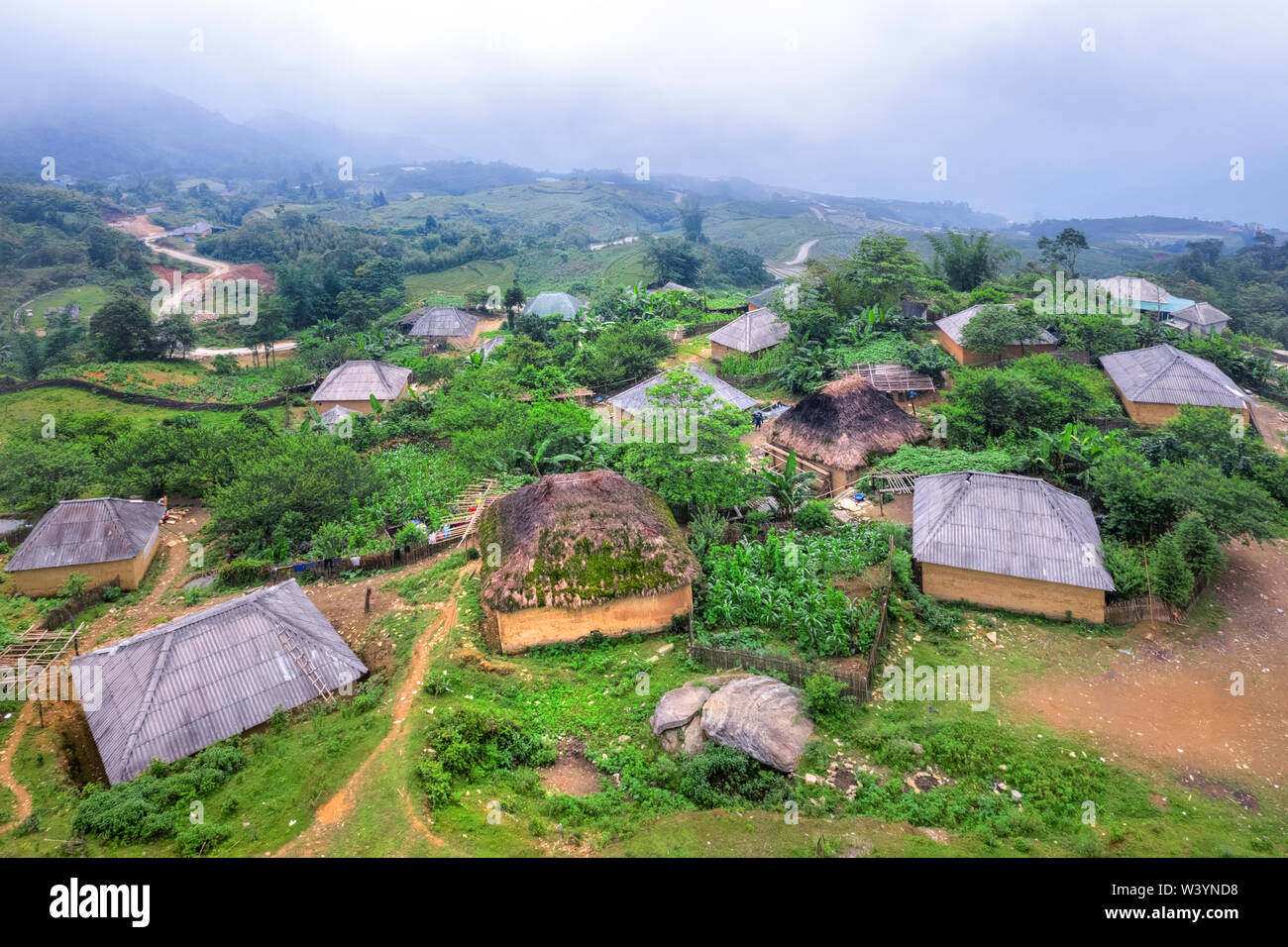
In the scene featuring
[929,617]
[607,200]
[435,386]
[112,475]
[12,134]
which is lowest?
[929,617]

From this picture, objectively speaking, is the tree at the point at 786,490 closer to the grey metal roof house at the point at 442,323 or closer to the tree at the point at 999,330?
the tree at the point at 999,330

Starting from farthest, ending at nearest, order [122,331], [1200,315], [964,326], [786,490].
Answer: [1200,315]
[122,331]
[964,326]
[786,490]

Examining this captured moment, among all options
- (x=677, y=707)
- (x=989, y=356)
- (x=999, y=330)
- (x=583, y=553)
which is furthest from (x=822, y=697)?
(x=989, y=356)

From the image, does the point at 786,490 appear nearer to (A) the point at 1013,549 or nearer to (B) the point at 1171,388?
(A) the point at 1013,549

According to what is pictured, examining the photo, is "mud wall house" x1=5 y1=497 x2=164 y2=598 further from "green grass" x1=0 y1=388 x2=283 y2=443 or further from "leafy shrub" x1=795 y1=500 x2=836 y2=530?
"leafy shrub" x1=795 y1=500 x2=836 y2=530

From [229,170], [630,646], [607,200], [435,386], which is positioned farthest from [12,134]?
[630,646]

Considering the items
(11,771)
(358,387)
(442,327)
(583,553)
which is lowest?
(11,771)

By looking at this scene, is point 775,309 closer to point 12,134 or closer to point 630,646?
point 630,646
